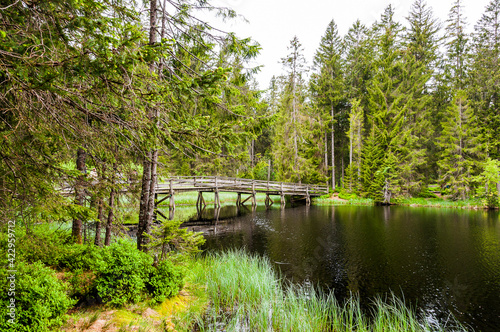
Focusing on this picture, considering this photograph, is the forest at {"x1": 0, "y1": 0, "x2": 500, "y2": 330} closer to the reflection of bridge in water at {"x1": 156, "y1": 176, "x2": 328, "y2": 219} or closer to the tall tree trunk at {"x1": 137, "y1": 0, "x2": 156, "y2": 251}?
the tall tree trunk at {"x1": 137, "y1": 0, "x2": 156, "y2": 251}

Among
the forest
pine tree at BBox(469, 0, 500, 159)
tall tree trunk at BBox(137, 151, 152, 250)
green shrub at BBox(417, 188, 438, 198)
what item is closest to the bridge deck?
the forest

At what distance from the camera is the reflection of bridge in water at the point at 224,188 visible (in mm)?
17922

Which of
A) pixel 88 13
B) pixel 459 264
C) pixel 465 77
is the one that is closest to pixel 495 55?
pixel 465 77

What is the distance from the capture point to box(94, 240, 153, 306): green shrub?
4332 millimetres

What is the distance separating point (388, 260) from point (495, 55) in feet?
101

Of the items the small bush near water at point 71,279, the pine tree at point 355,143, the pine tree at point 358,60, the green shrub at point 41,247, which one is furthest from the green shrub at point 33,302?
the pine tree at point 358,60

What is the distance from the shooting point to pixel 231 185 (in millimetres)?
21766

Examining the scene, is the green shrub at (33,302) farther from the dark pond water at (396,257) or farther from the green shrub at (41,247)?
the dark pond water at (396,257)

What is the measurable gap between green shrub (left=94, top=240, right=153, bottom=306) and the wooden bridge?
11536 mm

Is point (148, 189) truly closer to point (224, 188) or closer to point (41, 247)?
point (41, 247)

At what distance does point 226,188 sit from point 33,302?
60.6 ft

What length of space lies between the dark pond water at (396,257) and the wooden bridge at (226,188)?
4341 millimetres

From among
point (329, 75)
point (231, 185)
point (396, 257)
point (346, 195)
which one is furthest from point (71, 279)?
point (329, 75)

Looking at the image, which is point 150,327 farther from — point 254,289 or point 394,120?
point 394,120
